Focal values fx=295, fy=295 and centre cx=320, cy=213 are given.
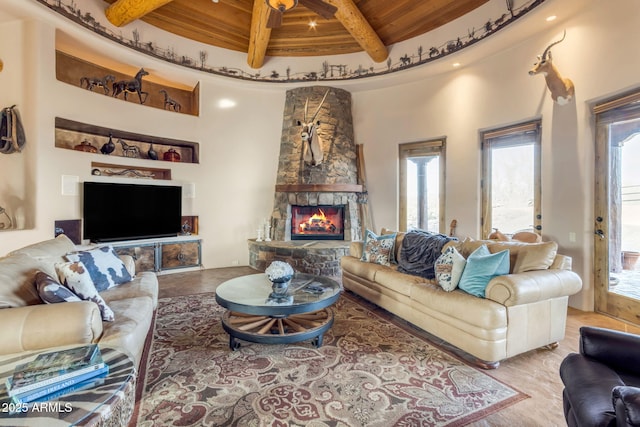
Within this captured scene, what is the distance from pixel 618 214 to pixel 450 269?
7.28ft

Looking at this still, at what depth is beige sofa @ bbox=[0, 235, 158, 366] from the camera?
1617 mm

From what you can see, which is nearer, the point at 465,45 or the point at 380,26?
the point at 465,45

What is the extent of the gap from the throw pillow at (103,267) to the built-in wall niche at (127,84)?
121 inches

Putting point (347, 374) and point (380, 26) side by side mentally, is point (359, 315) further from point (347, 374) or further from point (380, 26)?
point (380, 26)

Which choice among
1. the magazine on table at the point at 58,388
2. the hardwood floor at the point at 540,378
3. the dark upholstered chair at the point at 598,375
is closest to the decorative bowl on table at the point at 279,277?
the magazine on table at the point at 58,388

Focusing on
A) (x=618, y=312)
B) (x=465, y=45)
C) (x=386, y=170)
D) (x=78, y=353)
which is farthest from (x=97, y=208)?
(x=618, y=312)

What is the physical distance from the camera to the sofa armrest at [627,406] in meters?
0.91

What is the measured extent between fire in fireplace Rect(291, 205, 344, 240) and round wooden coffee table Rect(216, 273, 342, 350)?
9.50 ft

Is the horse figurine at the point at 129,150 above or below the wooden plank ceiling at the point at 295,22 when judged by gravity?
below

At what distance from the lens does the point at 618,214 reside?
130 inches

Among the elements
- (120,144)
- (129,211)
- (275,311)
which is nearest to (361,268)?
(275,311)

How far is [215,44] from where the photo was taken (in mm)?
5594

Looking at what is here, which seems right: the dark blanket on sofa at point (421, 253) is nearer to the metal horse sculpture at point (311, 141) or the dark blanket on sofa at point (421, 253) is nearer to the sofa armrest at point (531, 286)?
the sofa armrest at point (531, 286)

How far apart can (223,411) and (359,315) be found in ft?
6.24
